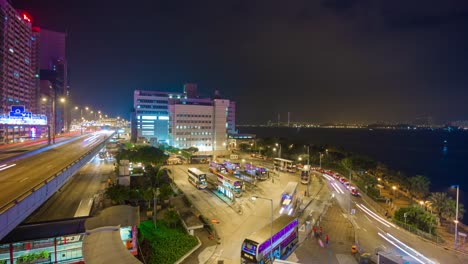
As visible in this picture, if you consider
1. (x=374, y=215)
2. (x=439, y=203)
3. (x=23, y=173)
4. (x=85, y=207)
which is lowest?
(x=374, y=215)

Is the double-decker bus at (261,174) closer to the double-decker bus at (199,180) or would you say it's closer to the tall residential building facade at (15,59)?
the double-decker bus at (199,180)

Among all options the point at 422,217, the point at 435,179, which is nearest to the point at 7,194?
the point at 422,217

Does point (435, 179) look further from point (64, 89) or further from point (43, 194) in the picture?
point (64, 89)

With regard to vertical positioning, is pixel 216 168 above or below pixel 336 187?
above

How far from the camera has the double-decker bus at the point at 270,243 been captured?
16.0m

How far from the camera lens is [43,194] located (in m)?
17.5

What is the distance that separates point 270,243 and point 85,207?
63.8ft

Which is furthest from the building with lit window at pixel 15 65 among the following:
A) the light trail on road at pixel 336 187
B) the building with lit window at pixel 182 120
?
the light trail on road at pixel 336 187

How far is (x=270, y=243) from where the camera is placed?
1670cm

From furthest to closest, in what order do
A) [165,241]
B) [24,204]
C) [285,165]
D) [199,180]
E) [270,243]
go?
[285,165] → [199,180] → [165,241] → [270,243] → [24,204]

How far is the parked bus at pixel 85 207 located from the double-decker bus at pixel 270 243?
16.0 m

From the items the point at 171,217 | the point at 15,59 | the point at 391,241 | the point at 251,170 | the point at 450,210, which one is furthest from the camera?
the point at 15,59

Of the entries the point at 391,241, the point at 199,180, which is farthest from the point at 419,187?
the point at 199,180

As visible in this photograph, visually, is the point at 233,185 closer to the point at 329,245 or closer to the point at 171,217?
the point at 171,217
